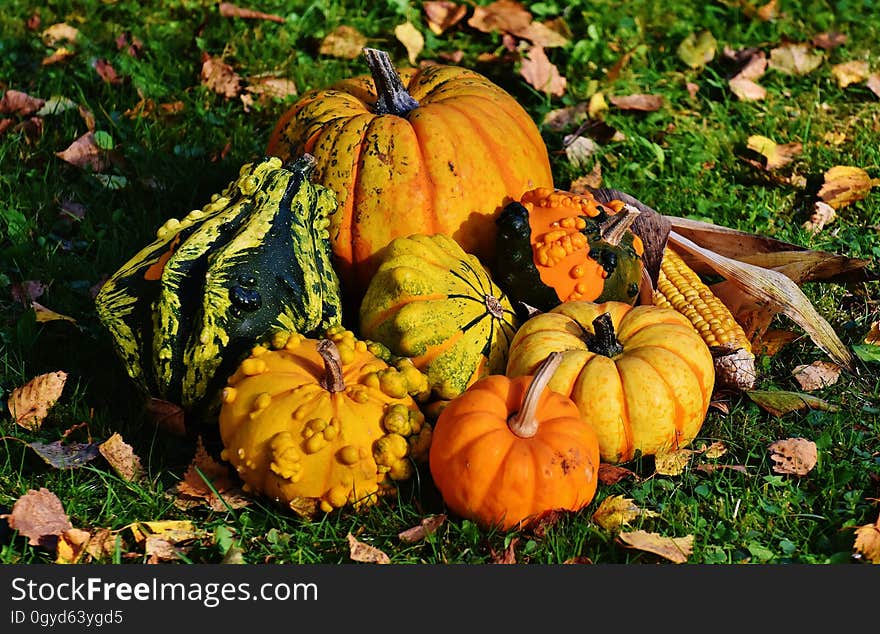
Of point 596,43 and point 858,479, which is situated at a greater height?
point 596,43

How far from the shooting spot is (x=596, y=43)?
624cm

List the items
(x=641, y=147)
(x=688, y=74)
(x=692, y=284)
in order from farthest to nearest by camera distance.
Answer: (x=688, y=74) → (x=641, y=147) → (x=692, y=284)

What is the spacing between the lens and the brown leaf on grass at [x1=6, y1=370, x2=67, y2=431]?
3.73 m

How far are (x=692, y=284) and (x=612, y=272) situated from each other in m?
0.48

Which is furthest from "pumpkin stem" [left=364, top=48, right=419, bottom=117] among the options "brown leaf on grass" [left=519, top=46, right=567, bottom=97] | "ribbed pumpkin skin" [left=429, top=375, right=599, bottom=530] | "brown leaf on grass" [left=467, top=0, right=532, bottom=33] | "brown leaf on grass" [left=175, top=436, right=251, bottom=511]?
"brown leaf on grass" [left=467, top=0, right=532, bottom=33]

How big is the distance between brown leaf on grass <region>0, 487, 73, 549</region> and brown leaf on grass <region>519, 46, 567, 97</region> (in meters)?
3.62

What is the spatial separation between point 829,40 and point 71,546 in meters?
5.31

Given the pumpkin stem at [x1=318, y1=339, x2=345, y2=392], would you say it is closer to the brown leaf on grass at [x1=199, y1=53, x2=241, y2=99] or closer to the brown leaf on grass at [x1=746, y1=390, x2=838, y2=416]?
the brown leaf on grass at [x1=746, y1=390, x2=838, y2=416]

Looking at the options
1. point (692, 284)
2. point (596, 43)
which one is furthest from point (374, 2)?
point (692, 284)

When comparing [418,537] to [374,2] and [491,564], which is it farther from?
[374,2]

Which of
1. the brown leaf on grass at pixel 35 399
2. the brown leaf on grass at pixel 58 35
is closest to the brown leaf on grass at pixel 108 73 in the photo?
the brown leaf on grass at pixel 58 35

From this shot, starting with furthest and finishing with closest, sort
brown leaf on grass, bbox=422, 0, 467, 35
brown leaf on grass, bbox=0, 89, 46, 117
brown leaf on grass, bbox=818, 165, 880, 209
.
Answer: brown leaf on grass, bbox=422, 0, 467, 35, brown leaf on grass, bbox=0, 89, 46, 117, brown leaf on grass, bbox=818, 165, 880, 209

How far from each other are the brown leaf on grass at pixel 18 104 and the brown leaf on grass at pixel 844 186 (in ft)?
13.2

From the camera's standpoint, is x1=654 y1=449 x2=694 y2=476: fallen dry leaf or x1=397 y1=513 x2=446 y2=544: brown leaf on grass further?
x1=654 y1=449 x2=694 y2=476: fallen dry leaf
